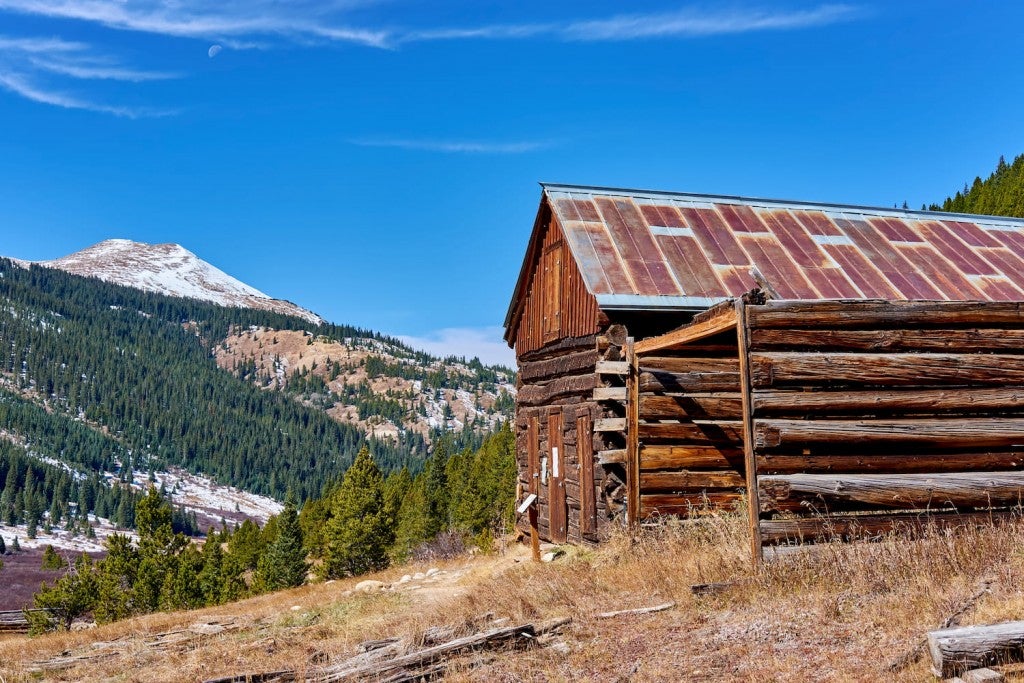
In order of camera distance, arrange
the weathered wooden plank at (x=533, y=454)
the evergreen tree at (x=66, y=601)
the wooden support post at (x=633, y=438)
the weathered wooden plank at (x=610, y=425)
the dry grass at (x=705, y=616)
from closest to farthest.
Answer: the dry grass at (x=705, y=616) → the wooden support post at (x=633, y=438) → the weathered wooden plank at (x=610, y=425) → the weathered wooden plank at (x=533, y=454) → the evergreen tree at (x=66, y=601)

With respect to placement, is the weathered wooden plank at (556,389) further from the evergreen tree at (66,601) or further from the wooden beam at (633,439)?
the evergreen tree at (66,601)

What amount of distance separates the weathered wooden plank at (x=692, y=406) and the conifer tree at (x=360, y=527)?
42.3 meters

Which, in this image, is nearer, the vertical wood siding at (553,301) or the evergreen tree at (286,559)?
the vertical wood siding at (553,301)

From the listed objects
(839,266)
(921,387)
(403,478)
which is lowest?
(403,478)

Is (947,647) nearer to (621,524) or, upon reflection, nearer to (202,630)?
(621,524)

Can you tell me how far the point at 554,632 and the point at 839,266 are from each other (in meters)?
11.1

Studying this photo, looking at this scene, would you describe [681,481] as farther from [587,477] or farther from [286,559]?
[286,559]

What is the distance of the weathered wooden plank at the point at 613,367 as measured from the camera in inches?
542

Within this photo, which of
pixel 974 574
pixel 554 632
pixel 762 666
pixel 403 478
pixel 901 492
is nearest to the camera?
pixel 762 666

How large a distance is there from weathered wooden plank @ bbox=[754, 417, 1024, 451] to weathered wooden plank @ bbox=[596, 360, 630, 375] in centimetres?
466

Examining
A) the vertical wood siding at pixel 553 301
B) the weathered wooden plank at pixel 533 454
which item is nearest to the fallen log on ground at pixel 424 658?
the vertical wood siding at pixel 553 301

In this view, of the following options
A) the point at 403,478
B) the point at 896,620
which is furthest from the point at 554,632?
the point at 403,478

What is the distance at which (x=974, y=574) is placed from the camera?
7.38m

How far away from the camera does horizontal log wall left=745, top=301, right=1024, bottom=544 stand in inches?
358
